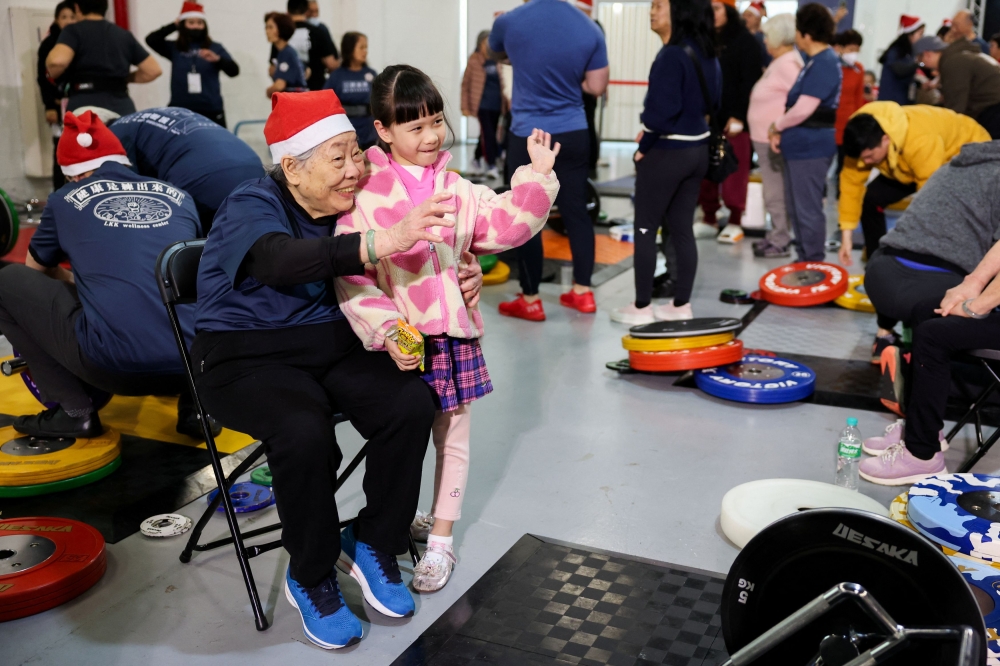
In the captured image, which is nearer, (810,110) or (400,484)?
(400,484)

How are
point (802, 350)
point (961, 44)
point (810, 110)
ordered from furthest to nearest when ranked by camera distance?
point (961, 44) < point (810, 110) < point (802, 350)

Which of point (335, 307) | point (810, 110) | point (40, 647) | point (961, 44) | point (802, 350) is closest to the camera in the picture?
point (40, 647)

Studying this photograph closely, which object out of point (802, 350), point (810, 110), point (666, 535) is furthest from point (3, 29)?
point (666, 535)

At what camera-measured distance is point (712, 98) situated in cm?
462

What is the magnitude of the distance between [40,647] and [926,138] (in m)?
4.20

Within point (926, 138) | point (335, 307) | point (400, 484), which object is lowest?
point (400, 484)

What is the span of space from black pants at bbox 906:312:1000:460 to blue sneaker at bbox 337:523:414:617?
186cm

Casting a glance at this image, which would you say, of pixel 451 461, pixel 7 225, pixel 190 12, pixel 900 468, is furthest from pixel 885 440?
pixel 190 12

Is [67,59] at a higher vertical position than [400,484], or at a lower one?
higher

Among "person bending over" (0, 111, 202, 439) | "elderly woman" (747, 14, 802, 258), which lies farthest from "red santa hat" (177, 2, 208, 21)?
"person bending over" (0, 111, 202, 439)

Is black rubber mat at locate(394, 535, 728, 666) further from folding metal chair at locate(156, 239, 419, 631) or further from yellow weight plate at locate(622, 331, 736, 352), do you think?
yellow weight plate at locate(622, 331, 736, 352)

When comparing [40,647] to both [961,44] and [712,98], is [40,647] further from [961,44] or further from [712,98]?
[961,44]

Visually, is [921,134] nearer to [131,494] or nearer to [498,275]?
[498,275]

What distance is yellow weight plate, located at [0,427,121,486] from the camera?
9.74 feet
